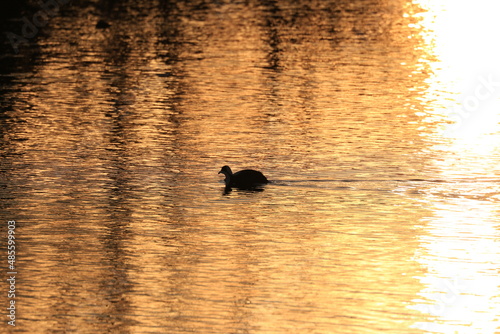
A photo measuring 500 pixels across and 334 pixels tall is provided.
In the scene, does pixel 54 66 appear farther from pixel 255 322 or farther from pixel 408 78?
pixel 255 322

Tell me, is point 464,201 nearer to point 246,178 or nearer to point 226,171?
point 246,178

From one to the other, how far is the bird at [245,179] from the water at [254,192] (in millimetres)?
514

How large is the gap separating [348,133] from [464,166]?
574cm

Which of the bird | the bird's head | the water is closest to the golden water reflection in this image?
the water

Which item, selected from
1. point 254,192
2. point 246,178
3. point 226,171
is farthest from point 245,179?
point 226,171

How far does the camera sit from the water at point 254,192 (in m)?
20.0

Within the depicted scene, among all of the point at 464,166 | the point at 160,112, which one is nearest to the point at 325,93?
the point at 160,112

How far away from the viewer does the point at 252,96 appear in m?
44.3

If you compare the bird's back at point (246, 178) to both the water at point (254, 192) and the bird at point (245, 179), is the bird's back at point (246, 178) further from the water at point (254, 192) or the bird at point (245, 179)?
the water at point (254, 192)

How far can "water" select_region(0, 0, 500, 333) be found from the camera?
2005 cm

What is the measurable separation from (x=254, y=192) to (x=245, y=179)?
0.40 meters

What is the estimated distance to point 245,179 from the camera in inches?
1137

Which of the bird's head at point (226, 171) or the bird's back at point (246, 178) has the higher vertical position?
the bird's head at point (226, 171)

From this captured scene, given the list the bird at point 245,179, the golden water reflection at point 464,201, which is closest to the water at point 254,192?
the golden water reflection at point 464,201
